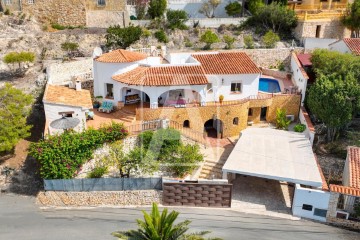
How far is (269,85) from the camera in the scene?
41.8 m

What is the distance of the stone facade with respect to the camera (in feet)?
109

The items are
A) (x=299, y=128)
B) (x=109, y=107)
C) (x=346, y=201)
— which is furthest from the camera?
(x=109, y=107)

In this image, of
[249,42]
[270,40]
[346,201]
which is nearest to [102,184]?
[346,201]

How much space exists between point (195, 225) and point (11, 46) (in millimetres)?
31676

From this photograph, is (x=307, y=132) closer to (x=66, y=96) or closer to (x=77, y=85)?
(x=77, y=85)

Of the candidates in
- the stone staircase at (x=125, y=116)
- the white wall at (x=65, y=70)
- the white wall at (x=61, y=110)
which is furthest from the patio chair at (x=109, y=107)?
the white wall at (x=65, y=70)

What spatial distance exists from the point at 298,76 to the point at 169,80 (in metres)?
14.2

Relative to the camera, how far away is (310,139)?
108 feet

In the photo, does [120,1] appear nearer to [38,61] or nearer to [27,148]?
[38,61]

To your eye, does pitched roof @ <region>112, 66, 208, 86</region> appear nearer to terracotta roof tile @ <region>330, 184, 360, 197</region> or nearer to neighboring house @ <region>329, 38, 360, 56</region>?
terracotta roof tile @ <region>330, 184, 360, 197</region>

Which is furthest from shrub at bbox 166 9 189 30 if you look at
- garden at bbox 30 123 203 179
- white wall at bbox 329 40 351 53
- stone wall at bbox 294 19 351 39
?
garden at bbox 30 123 203 179

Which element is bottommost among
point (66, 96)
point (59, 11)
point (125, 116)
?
point (125, 116)

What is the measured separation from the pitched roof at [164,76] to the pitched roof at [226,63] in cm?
213

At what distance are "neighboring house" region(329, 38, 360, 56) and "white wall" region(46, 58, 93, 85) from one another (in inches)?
1053
